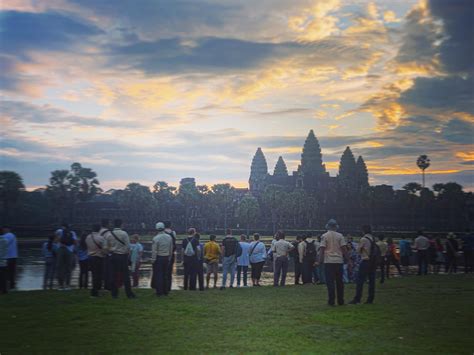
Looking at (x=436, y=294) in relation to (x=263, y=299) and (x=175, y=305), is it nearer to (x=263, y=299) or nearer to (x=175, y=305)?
(x=263, y=299)

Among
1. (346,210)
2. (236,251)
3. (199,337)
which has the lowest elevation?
(199,337)

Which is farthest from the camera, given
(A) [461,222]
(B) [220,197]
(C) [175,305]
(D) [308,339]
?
(B) [220,197]

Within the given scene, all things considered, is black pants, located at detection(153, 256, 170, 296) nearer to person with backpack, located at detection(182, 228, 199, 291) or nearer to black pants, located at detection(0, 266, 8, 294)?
person with backpack, located at detection(182, 228, 199, 291)

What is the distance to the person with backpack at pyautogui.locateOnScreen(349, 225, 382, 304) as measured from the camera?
14.7 meters

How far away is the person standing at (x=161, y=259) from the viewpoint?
1608 cm

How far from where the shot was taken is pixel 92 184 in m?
140

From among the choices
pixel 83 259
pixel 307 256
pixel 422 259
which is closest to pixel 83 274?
pixel 83 259

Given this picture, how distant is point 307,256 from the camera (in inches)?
860

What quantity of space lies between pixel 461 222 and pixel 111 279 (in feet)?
381

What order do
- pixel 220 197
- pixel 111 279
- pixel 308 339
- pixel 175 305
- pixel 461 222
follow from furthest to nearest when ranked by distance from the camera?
pixel 220 197, pixel 461 222, pixel 111 279, pixel 175 305, pixel 308 339

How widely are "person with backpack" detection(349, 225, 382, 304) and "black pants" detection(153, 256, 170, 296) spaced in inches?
231

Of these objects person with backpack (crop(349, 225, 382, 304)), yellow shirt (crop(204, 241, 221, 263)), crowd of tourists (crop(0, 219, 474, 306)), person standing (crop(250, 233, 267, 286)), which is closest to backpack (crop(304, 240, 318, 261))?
crowd of tourists (crop(0, 219, 474, 306))

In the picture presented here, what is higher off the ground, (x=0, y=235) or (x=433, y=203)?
(x=433, y=203)

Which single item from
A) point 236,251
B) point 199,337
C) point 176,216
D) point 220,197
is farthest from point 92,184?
point 199,337
